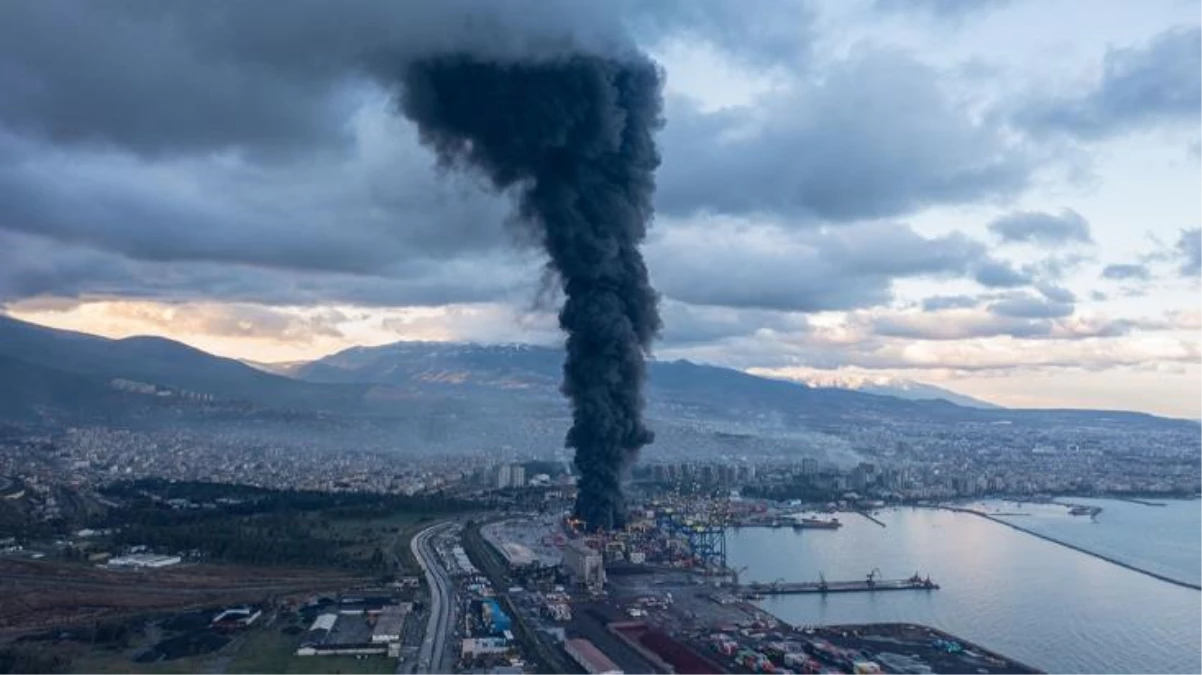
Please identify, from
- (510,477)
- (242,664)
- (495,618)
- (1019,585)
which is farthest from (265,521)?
(1019,585)

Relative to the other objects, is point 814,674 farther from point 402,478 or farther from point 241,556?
point 402,478

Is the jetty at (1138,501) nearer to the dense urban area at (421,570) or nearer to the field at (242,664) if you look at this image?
the dense urban area at (421,570)

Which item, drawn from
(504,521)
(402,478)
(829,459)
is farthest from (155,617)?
(829,459)

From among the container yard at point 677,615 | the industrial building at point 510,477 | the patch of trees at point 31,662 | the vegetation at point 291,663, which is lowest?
the patch of trees at point 31,662

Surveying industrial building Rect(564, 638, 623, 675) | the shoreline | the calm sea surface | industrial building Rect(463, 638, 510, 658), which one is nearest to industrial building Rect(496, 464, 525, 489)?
the calm sea surface

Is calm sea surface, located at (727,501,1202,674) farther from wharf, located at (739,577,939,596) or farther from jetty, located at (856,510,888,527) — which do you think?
jetty, located at (856,510,888,527)

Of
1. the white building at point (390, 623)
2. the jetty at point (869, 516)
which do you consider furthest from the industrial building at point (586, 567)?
the jetty at point (869, 516)

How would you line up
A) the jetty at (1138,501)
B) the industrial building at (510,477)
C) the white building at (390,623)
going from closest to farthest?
1. the white building at (390,623)
2. the jetty at (1138,501)
3. the industrial building at (510,477)
